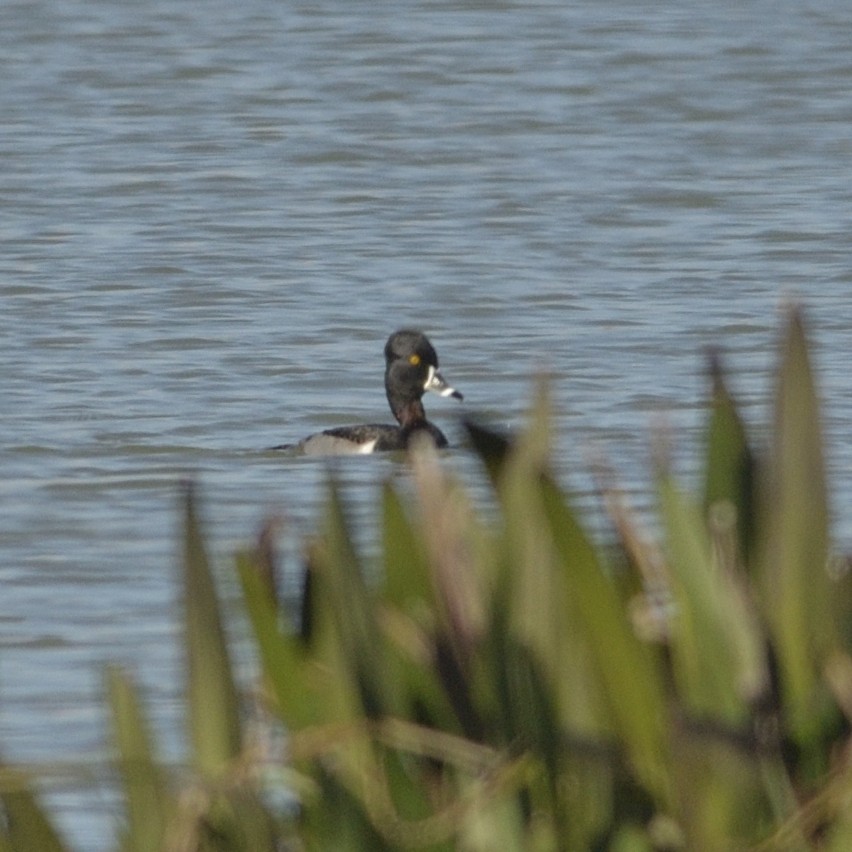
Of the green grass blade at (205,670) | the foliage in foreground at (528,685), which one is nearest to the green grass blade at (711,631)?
the foliage in foreground at (528,685)

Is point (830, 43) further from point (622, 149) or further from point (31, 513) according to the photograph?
point (31, 513)

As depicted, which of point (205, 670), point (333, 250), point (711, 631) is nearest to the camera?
point (711, 631)

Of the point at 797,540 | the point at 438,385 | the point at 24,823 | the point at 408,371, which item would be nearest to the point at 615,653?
the point at 797,540

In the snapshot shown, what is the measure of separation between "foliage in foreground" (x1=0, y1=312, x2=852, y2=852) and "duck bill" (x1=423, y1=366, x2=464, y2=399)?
9.16 meters

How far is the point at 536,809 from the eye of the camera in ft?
9.20

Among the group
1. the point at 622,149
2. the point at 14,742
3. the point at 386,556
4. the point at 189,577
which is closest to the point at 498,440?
the point at 386,556

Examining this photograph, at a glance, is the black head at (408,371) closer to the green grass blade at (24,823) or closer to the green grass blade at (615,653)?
the green grass blade at (24,823)

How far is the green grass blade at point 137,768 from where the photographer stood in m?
2.82

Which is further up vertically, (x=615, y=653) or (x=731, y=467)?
(x=731, y=467)

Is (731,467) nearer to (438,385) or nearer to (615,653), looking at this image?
(615,653)

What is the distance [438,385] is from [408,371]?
1.00 ft

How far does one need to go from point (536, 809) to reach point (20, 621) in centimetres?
527

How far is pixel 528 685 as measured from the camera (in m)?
2.73

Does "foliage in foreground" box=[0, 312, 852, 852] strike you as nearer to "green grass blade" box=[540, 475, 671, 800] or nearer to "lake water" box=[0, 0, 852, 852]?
"green grass blade" box=[540, 475, 671, 800]
